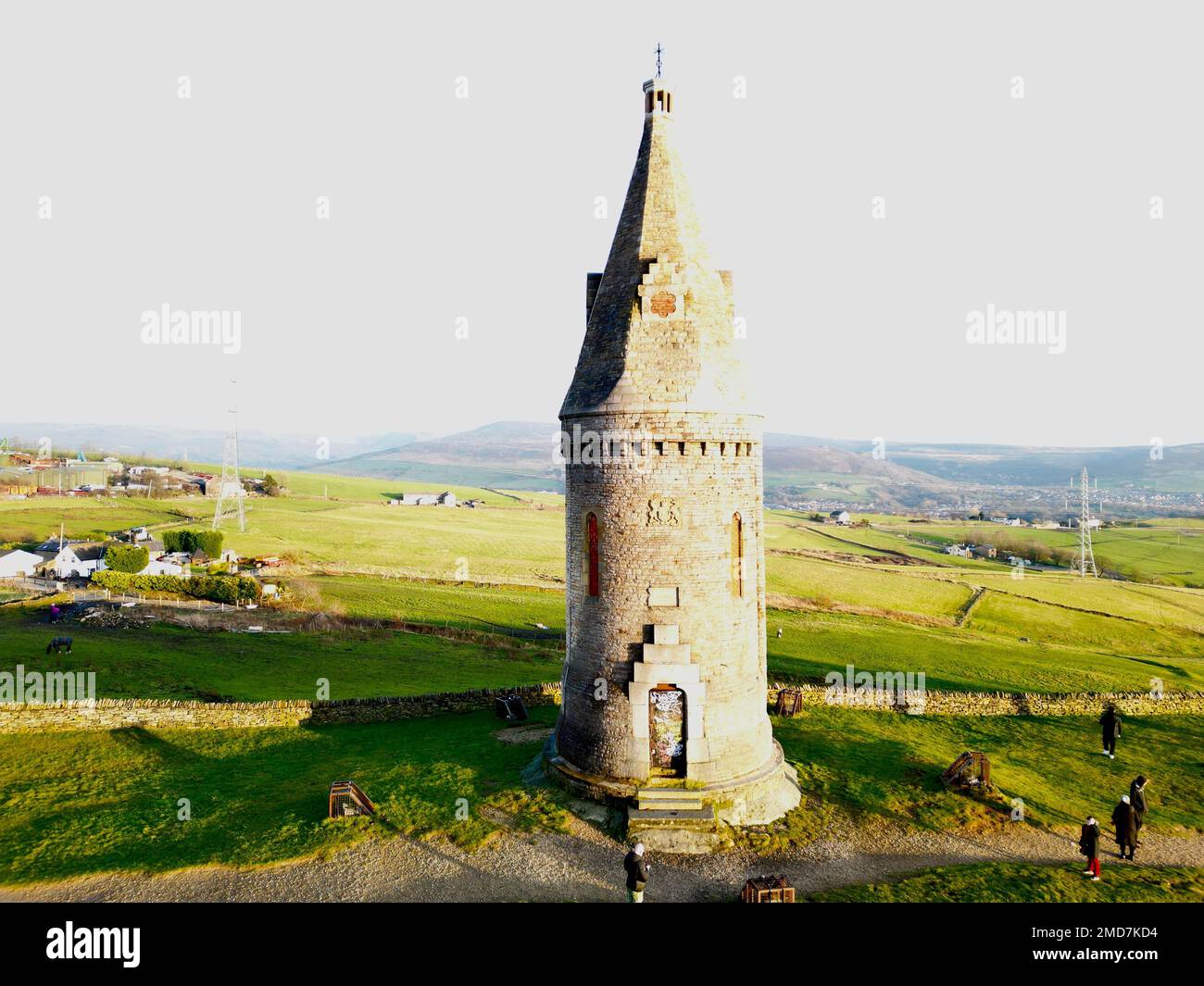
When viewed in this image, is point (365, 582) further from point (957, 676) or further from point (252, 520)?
point (957, 676)

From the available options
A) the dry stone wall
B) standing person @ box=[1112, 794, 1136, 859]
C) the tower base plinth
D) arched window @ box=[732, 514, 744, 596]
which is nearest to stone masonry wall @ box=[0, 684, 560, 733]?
the dry stone wall

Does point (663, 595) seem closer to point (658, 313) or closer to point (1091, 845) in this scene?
point (658, 313)

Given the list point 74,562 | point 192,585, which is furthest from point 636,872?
point 74,562

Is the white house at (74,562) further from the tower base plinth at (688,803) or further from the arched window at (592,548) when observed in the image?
the tower base plinth at (688,803)
